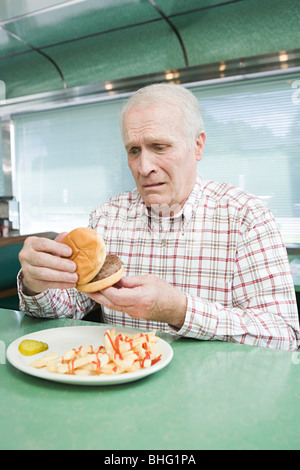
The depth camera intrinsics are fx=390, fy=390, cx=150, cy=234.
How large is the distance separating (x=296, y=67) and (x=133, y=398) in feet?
12.2

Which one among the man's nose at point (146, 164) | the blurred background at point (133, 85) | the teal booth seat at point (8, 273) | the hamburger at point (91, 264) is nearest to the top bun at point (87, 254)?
the hamburger at point (91, 264)

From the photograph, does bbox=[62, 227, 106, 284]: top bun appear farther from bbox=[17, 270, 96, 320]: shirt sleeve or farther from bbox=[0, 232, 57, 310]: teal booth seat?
bbox=[0, 232, 57, 310]: teal booth seat

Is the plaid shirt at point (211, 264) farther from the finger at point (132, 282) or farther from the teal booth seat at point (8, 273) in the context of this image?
the teal booth seat at point (8, 273)

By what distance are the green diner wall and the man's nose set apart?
2588mm

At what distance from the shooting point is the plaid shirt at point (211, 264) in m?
1.16

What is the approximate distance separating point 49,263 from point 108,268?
0.16 meters

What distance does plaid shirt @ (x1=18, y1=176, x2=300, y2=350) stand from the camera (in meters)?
1.16

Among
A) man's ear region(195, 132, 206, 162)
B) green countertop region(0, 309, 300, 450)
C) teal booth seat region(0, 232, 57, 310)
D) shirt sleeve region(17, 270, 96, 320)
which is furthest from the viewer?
teal booth seat region(0, 232, 57, 310)

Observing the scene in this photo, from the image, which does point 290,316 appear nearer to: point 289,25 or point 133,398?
point 133,398

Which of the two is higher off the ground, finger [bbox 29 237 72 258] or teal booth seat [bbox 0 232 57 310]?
finger [bbox 29 237 72 258]

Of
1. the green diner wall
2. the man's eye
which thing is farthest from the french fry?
the green diner wall

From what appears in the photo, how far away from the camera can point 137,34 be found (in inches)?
168

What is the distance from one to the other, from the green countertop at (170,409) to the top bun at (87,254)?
28 cm

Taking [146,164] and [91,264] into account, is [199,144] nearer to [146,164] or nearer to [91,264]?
[146,164]
